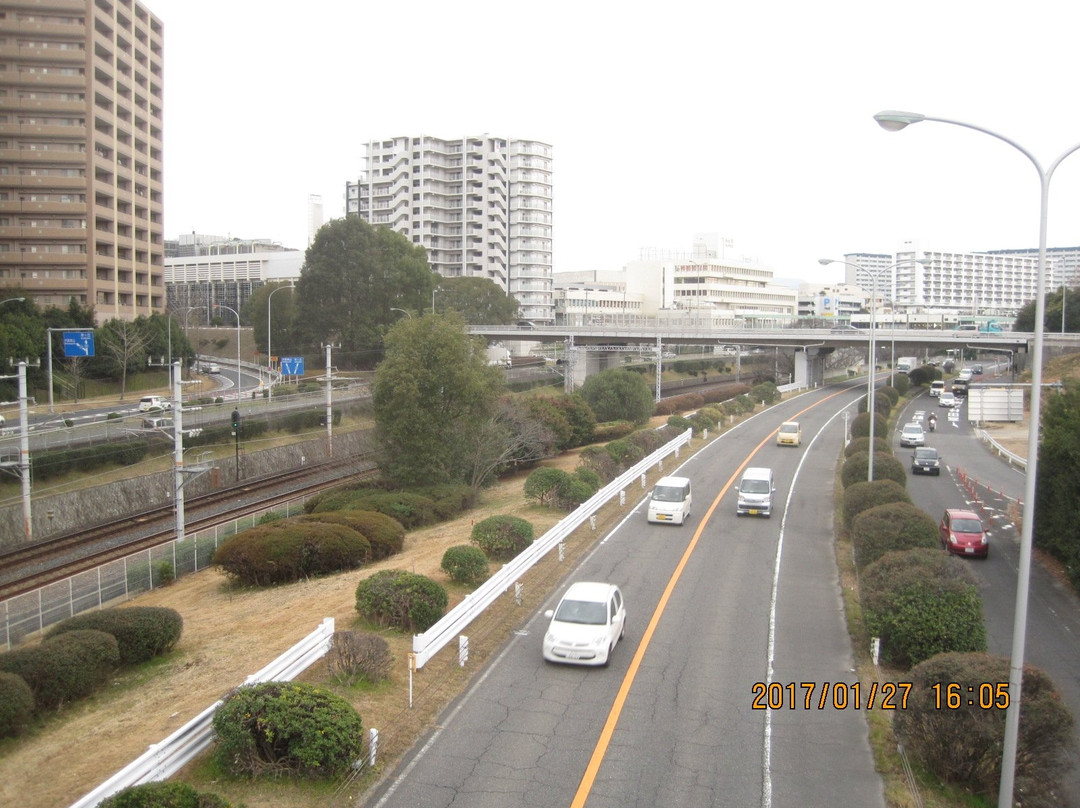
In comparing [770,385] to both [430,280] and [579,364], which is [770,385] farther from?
[430,280]

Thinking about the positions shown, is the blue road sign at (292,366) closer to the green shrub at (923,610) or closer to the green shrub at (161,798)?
the green shrub at (923,610)

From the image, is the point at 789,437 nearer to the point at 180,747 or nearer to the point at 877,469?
the point at 877,469

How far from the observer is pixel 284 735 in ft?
32.9

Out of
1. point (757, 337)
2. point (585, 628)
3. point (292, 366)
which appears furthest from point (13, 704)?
point (757, 337)

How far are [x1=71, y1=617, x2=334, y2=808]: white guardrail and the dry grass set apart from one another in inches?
10.9

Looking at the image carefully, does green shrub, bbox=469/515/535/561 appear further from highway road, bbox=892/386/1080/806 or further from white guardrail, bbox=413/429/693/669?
highway road, bbox=892/386/1080/806

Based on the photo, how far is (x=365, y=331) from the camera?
69.3 m

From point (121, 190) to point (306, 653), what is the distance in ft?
209

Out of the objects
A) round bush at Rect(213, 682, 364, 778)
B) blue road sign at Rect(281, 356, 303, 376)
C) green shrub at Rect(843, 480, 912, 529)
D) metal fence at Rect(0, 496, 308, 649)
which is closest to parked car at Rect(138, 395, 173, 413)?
blue road sign at Rect(281, 356, 303, 376)

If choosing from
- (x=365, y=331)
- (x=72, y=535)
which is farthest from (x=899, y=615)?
(x=365, y=331)

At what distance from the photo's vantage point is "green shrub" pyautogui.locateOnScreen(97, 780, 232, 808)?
826cm

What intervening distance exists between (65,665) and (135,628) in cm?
174

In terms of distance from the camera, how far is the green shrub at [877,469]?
27797 millimetres
